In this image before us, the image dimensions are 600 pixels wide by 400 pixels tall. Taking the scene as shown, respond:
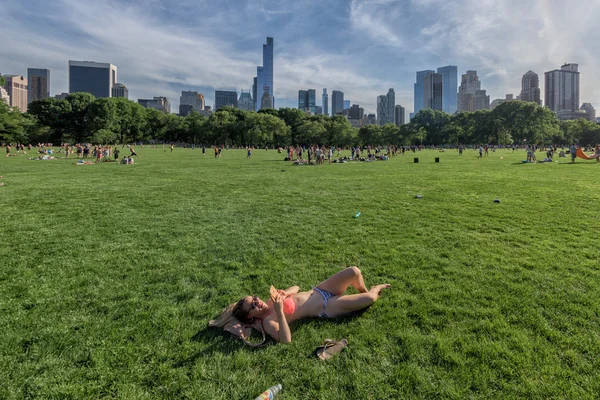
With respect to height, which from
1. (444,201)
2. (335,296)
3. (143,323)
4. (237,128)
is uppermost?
(237,128)

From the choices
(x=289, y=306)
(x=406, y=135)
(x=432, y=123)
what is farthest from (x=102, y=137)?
(x=432, y=123)

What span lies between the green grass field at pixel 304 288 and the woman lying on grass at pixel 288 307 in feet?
0.50

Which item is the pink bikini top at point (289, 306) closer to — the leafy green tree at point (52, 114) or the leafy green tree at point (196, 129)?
the leafy green tree at point (196, 129)

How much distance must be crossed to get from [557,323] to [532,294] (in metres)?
0.82

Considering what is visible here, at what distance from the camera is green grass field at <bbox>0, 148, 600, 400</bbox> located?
3365 mm

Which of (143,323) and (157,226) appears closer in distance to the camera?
(143,323)

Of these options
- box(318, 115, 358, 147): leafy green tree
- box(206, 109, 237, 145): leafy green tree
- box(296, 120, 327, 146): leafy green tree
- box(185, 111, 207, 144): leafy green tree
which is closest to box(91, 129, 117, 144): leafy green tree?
box(185, 111, 207, 144): leafy green tree

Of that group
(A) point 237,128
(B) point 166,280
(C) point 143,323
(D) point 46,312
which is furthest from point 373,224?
(A) point 237,128

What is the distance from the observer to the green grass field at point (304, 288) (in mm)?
3365

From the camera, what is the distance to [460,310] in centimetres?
459

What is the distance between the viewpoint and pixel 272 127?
10288 centimetres

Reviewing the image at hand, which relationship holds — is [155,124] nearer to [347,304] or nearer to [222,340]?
[222,340]

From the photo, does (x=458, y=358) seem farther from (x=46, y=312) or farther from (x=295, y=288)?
(x=46, y=312)

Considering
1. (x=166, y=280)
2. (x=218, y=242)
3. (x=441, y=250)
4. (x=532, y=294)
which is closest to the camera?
(x=532, y=294)
